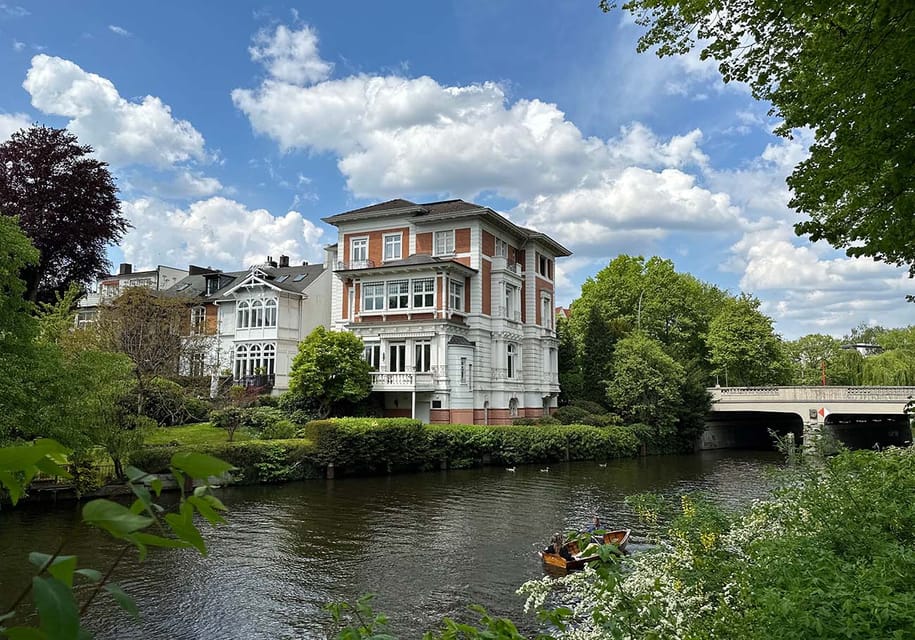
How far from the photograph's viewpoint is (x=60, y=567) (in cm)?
141

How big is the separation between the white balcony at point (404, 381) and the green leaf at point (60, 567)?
34.5 metres

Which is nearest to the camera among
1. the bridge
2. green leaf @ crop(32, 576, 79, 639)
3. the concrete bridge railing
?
green leaf @ crop(32, 576, 79, 639)

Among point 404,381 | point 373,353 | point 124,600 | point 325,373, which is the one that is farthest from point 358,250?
point 124,600

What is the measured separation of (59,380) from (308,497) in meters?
9.73

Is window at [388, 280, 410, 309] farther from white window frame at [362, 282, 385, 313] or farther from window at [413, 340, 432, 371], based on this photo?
window at [413, 340, 432, 371]

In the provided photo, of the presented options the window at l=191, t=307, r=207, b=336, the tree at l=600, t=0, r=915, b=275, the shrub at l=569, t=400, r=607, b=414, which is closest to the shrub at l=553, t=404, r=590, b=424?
the shrub at l=569, t=400, r=607, b=414

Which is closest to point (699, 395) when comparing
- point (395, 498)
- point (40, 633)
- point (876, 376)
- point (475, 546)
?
point (876, 376)

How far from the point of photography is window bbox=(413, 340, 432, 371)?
37219 millimetres

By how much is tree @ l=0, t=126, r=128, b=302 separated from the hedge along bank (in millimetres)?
11957

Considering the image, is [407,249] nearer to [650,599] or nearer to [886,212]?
[886,212]

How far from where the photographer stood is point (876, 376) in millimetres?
55656

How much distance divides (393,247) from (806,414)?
29.8 meters

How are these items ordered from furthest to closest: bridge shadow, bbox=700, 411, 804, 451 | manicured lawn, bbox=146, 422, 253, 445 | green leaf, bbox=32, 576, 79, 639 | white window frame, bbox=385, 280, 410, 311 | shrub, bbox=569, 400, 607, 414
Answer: bridge shadow, bbox=700, 411, 804, 451, shrub, bbox=569, 400, 607, 414, white window frame, bbox=385, 280, 410, 311, manicured lawn, bbox=146, 422, 253, 445, green leaf, bbox=32, 576, 79, 639

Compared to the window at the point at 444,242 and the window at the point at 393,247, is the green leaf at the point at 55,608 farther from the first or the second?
the window at the point at 393,247
